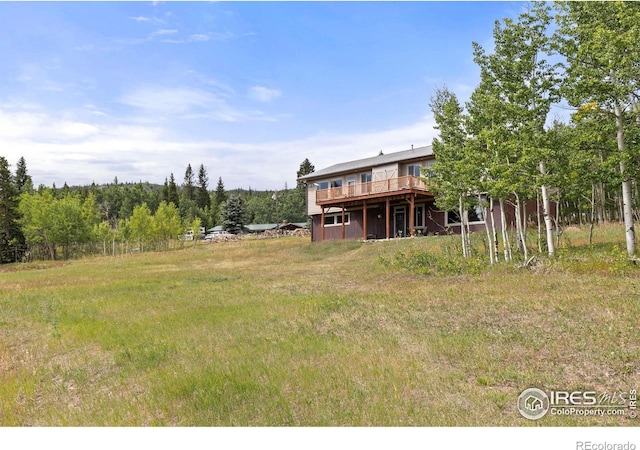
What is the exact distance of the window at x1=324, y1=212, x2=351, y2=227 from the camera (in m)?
33.3

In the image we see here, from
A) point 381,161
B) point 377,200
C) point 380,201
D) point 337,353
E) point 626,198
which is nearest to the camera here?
point 337,353

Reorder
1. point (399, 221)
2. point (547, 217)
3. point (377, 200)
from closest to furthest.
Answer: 1. point (547, 217)
2. point (377, 200)
3. point (399, 221)

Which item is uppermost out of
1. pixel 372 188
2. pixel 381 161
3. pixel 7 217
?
pixel 381 161

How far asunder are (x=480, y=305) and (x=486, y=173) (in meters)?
7.25

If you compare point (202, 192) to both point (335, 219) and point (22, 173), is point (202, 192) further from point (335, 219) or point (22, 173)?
point (335, 219)

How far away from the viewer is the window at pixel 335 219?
33312 millimetres

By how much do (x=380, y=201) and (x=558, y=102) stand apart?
55.0 feet

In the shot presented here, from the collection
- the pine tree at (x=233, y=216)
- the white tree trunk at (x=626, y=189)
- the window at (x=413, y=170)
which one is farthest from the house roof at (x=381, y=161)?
the pine tree at (x=233, y=216)

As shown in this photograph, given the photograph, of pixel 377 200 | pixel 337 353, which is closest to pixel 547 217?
pixel 337 353

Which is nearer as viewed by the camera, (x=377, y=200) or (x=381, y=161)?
(x=377, y=200)

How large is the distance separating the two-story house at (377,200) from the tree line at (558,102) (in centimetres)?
1129

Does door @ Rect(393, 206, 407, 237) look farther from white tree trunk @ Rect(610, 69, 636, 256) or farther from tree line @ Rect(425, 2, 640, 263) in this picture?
white tree trunk @ Rect(610, 69, 636, 256)

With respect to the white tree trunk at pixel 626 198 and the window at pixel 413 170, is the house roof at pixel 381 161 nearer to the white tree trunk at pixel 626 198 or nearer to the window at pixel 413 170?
the window at pixel 413 170

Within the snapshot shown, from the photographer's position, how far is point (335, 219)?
34500 millimetres
